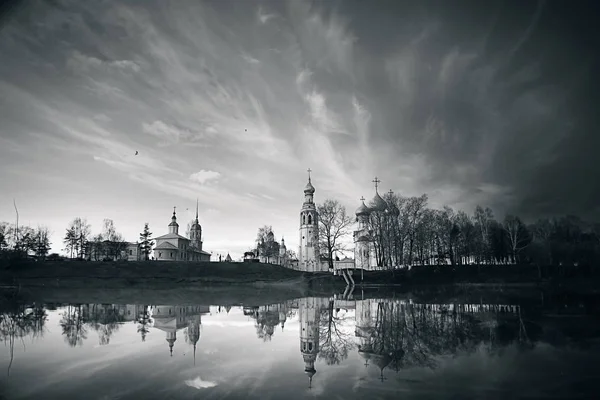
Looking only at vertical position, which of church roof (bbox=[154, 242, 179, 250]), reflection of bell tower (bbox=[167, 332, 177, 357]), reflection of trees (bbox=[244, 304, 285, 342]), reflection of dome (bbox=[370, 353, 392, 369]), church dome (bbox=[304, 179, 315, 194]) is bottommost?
reflection of trees (bbox=[244, 304, 285, 342])

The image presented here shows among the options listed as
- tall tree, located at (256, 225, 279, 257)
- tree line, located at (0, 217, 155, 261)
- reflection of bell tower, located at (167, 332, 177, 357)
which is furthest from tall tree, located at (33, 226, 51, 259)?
reflection of bell tower, located at (167, 332, 177, 357)

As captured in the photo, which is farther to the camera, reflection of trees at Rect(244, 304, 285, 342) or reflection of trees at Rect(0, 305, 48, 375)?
reflection of trees at Rect(244, 304, 285, 342)

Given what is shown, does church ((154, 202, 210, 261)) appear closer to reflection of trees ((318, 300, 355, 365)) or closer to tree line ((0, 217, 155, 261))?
tree line ((0, 217, 155, 261))

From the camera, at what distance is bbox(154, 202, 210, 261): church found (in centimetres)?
8812

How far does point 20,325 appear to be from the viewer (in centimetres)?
1526

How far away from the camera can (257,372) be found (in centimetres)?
827

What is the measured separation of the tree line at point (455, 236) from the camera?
53.5 metres

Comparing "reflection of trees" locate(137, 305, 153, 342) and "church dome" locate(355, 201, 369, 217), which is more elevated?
"church dome" locate(355, 201, 369, 217)

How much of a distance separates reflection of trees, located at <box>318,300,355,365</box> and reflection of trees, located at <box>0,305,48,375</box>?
7586 mm

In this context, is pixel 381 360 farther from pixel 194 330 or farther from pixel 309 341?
pixel 194 330

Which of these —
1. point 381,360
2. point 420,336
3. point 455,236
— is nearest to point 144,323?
point 381,360

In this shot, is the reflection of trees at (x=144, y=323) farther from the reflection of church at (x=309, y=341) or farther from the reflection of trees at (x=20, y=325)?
the reflection of church at (x=309, y=341)

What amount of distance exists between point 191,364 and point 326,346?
3.94 m

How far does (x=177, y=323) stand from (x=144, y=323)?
1.46 meters
